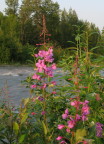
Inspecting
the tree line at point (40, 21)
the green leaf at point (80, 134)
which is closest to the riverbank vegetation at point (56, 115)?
the green leaf at point (80, 134)

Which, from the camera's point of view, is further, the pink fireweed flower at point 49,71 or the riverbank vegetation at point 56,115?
the pink fireweed flower at point 49,71

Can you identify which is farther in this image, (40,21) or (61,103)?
(40,21)

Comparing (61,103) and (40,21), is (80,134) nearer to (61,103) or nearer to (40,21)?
(61,103)

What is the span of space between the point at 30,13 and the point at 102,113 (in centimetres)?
3789

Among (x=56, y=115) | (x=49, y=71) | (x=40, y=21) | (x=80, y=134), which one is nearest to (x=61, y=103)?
(x=56, y=115)

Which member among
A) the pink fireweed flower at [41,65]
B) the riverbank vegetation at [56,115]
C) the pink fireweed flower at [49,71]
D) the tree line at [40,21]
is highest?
the tree line at [40,21]

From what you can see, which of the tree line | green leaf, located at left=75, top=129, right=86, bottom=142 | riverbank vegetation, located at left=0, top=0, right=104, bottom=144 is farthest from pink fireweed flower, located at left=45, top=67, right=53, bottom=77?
the tree line

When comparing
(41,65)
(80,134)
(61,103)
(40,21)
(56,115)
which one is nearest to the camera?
(80,134)

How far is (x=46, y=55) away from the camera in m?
2.25

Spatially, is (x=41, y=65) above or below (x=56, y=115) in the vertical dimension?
above

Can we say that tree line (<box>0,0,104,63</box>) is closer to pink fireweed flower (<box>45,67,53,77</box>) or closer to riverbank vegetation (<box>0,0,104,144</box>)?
riverbank vegetation (<box>0,0,104,144</box>)

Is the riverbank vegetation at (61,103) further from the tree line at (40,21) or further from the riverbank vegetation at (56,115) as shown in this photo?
the tree line at (40,21)

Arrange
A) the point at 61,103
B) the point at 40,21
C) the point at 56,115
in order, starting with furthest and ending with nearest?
the point at 40,21
the point at 61,103
the point at 56,115

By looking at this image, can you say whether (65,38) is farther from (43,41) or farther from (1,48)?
(43,41)
